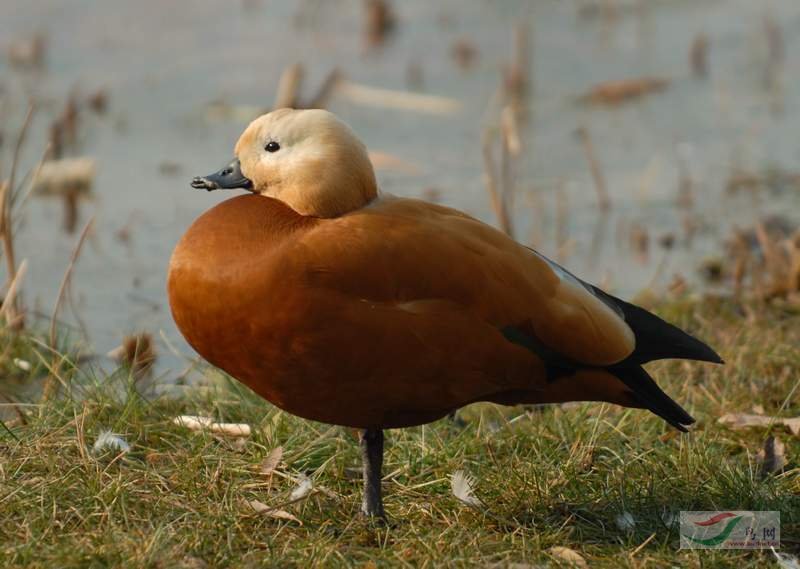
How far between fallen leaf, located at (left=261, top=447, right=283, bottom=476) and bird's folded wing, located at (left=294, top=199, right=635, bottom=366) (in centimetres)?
101

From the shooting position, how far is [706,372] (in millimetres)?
5863

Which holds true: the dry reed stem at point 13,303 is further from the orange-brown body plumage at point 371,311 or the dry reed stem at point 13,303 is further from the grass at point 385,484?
the orange-brown body plumage at point 371,311

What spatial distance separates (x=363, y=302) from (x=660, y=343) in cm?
102

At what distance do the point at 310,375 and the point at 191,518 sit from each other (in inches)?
26.5

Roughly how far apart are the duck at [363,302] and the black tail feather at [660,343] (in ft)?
0.13

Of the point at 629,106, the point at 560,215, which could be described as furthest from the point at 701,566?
the point at 629,106

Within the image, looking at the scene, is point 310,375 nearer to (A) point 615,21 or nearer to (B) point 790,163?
(B) point 790,163

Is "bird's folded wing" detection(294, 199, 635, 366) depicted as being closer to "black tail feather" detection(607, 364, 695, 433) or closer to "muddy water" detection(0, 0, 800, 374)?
"black tail feather" detection(607, 364, 695, 433)

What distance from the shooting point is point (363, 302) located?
12.6 feet

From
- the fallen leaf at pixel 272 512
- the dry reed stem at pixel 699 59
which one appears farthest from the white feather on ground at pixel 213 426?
the dry reed stem at pixel 699 59

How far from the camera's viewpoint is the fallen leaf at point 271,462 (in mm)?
4645

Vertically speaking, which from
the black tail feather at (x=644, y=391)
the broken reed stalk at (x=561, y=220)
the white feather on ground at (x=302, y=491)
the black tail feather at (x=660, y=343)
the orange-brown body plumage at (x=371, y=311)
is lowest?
the broken reed stalk at (x=561, y=220)

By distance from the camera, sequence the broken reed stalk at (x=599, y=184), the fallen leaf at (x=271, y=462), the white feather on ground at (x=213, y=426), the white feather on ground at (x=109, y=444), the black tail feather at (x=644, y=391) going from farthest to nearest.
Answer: the broken reed stalk at (x=599, y=184) < the white feather on ground at (x=213, y=426) < the white feather on ground at (x=109, y=444) < the fallen leaf at (x=271, y=462) < the black tail feather at (x=644, y=391)

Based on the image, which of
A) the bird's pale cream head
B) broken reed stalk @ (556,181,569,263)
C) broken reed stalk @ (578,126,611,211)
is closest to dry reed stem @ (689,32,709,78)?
broken reed stalk @ (578,126,611,211)
